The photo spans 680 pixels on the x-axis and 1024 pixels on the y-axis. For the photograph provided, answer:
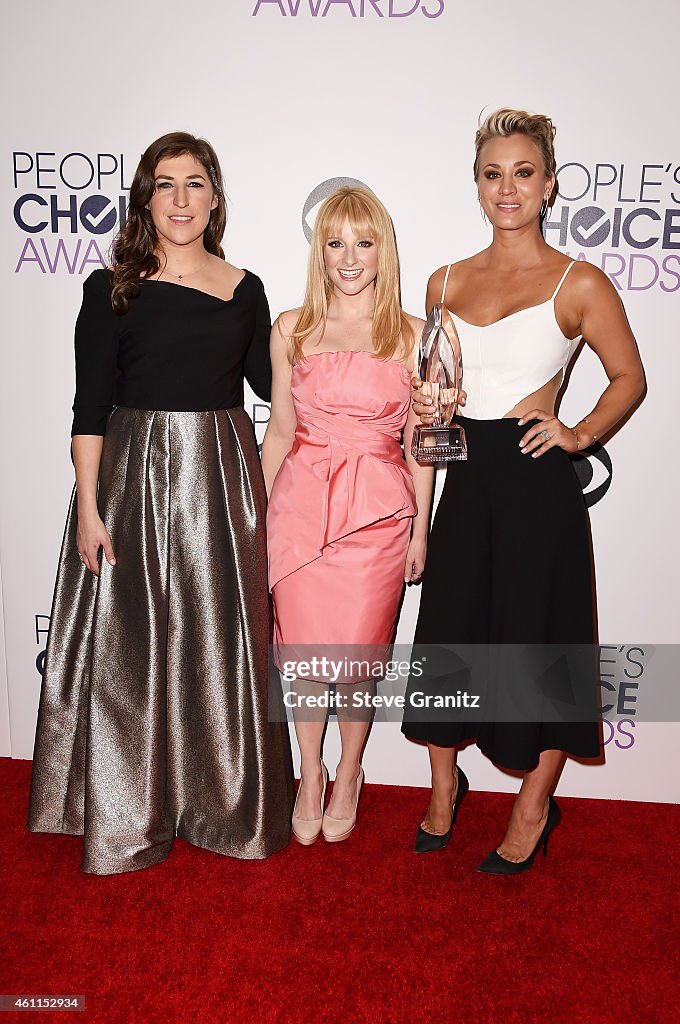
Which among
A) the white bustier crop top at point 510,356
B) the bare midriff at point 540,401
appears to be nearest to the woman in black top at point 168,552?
the white bustier crop top at point 510,356

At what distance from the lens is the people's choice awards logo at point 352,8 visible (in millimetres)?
2668

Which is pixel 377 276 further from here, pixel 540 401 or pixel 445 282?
pixel 540 401

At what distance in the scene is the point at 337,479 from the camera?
2.50 meters

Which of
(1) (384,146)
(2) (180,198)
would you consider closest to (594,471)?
(1) (384,146)

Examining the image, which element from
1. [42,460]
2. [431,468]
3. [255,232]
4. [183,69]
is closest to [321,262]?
[255,232]

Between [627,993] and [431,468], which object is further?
[431,468]

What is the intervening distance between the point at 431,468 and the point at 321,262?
686 millimetres

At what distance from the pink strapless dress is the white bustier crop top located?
200 mm

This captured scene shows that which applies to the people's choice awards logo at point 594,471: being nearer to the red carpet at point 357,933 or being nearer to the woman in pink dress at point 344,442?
the woman in pink dress at point 344,442

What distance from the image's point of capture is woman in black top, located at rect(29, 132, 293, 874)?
8.03 ft

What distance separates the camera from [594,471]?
9.54ft

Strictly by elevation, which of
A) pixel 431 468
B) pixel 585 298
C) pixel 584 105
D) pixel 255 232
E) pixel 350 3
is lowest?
pixel 431 468

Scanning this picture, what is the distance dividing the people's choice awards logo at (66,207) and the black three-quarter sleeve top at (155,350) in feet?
1.68

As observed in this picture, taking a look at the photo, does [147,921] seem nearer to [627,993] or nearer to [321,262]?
[627,993]
